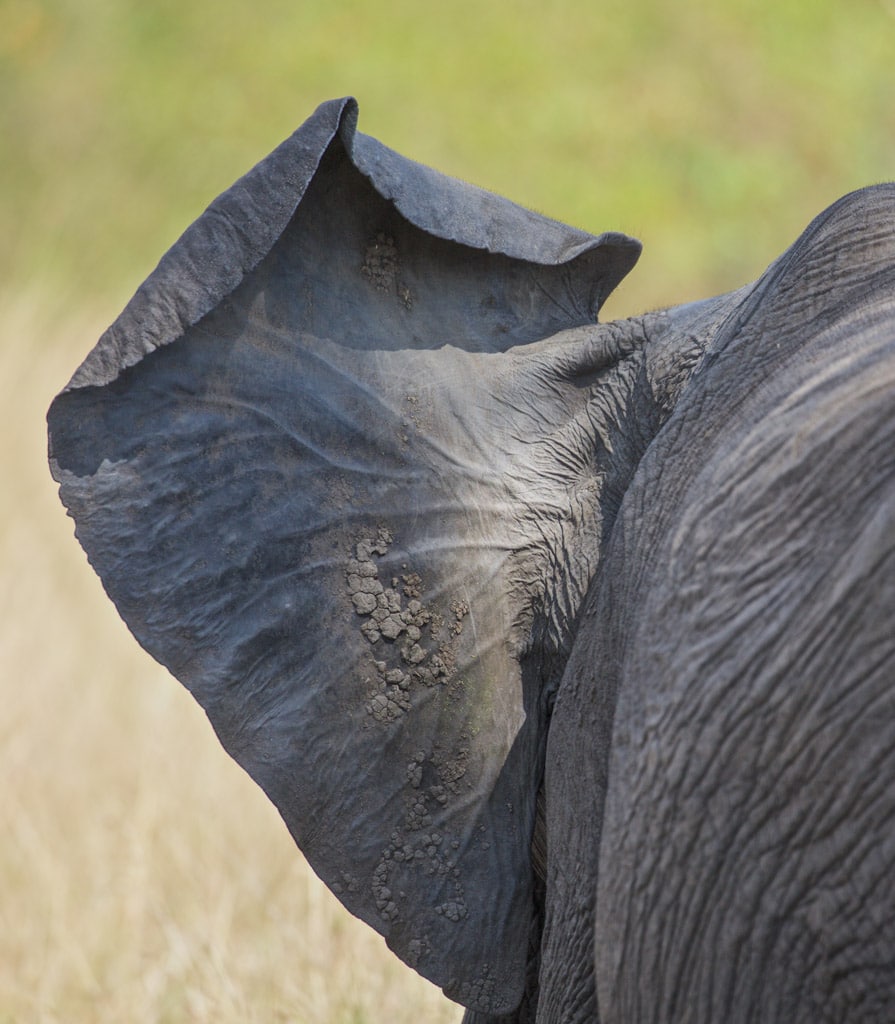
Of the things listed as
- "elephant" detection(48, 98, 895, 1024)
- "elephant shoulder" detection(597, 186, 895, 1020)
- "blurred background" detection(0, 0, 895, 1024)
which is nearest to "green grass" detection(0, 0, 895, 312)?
"blurred background" detection(0, 0, 895, 1024)

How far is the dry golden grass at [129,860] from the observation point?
275cm

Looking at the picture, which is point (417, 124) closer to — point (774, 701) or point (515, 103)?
point (515, 103)

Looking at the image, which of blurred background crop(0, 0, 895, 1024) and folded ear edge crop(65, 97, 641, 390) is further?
blurred background crop(0, 0, 895, 1024)

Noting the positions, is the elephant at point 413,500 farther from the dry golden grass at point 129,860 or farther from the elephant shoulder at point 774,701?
the dry golden grass at point 129,860

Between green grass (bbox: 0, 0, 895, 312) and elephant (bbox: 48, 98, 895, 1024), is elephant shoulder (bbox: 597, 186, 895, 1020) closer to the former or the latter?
elephant (bbox: 48, 98, 895, 1024)

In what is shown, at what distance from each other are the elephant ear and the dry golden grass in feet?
3.39

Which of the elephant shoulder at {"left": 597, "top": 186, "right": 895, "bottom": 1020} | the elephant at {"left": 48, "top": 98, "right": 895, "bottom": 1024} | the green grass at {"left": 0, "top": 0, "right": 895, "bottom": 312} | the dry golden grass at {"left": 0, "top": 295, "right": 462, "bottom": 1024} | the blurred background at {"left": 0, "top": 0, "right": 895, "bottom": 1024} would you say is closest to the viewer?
the elephant shoulder at {"left": 597, "top": 186, "right": 895, "bottom": 1020}

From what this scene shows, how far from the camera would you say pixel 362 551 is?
1.60 m

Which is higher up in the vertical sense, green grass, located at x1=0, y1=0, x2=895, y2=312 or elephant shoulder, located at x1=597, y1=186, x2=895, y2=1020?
green grass, located at x1=0, y1=0, x2=895, y2=312

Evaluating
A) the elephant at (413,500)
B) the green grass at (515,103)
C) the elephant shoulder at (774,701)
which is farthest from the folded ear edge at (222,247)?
the green grass at (515,103)

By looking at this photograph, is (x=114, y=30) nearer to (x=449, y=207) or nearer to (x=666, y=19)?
(x=666, y=19)

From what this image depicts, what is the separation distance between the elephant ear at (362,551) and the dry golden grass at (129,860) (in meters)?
1.03

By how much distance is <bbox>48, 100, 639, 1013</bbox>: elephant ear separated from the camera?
5.19ft

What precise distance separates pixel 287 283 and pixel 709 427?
1.71ft
